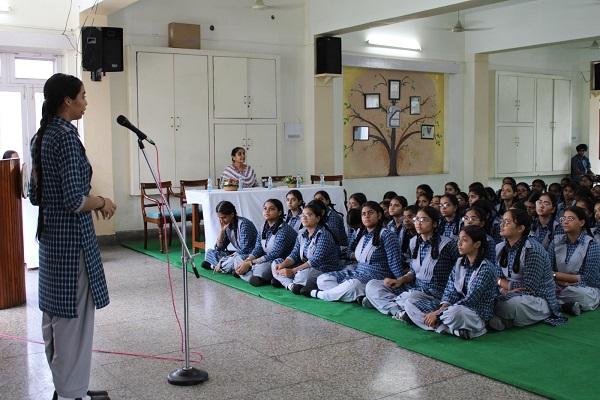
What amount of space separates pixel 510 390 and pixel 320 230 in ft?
9.06

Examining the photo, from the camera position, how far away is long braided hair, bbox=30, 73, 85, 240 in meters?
3.09

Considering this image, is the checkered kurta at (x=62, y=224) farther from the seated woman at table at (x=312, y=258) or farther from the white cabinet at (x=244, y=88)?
the white cabinet at (x=244, y=88)

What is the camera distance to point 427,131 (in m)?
12.2

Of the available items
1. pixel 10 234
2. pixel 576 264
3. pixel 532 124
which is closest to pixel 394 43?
pixel 532 124

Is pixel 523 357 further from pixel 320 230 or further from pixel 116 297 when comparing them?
pixel 116 297

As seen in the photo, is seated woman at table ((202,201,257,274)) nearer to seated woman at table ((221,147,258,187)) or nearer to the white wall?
seated woman at table ((221,147,258,187))

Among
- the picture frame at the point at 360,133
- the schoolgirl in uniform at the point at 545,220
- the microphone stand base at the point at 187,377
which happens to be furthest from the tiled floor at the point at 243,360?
the picture frame at the point at 360,133

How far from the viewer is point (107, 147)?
28.3ft

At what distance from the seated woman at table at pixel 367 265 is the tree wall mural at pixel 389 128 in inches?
217

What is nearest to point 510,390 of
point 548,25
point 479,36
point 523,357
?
point 523,357

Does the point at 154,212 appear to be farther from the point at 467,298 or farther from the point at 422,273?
the point at 467,298

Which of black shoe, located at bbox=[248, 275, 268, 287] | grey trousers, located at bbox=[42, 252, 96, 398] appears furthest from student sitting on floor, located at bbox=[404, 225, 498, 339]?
grey trousers, located at bbox=[42, 252, 96, 398]

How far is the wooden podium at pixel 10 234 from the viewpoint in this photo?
17.7ft

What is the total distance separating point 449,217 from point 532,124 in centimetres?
831
